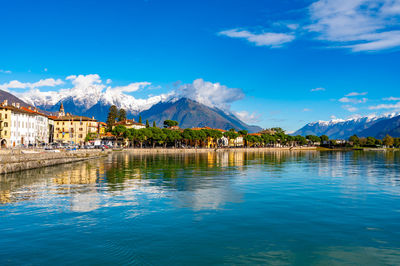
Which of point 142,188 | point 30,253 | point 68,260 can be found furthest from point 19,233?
point 142,188

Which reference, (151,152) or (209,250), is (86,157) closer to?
(151,152)

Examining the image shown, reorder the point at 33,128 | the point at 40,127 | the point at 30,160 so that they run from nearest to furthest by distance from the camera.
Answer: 1. the point at 30,160
2. the point at 33,128
3. the point at 40,127

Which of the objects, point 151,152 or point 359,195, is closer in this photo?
point 359,195

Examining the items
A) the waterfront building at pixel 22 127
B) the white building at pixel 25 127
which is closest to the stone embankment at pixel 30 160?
the waterfront building at pixel 22 127

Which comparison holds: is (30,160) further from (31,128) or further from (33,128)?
(33,128)

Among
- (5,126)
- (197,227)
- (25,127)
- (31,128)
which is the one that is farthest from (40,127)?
(197,227)

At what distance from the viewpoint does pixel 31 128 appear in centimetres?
15088

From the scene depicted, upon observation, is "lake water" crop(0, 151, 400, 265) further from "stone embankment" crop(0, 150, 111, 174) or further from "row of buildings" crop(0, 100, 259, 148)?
"row of buildings" crop(0, 100, 259, 148)

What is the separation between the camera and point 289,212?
2559 cm

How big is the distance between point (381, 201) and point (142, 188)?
79.6 ft

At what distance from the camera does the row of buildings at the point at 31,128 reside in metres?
129

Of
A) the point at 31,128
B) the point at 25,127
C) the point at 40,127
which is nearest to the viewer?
the point at 25,127

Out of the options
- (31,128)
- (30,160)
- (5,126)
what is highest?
(31,128)

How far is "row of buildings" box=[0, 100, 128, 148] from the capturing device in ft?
424
